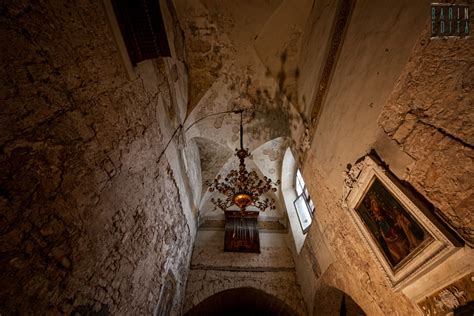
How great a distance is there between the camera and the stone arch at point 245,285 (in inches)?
202

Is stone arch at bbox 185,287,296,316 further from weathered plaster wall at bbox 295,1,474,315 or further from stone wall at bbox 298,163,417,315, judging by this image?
weathered plaster wall at bbox 295,1,474,315

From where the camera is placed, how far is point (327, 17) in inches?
135

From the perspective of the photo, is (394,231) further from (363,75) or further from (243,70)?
(243,70)

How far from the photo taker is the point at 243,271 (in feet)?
18.8

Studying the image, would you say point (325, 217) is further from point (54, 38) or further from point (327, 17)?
point (54, 38)

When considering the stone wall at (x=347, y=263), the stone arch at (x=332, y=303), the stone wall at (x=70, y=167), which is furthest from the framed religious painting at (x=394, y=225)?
the stone wall at (x=70, y=167)

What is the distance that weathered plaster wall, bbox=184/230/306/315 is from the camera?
5266 millimetres

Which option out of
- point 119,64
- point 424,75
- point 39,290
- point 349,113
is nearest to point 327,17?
point 349,113

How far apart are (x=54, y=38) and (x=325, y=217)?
14.5ft

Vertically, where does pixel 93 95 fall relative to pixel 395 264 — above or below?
above

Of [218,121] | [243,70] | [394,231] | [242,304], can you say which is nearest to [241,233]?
[242,304]

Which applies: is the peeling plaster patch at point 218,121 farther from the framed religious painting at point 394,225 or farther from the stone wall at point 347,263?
the framed religious painting at point 394,225

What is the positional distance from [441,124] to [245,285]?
5.59 meters

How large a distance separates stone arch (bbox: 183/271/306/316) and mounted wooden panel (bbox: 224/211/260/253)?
2.65 ft
